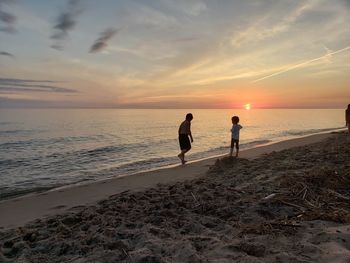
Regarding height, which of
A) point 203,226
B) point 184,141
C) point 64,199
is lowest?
point 64,199

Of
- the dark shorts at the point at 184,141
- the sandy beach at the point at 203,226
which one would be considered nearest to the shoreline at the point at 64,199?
the sandy beach at the point at 203,226

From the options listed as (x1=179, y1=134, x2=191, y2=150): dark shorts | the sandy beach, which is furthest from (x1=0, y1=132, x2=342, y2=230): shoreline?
(x1=179, y1=134, x2=191, y2=150): dark shorts

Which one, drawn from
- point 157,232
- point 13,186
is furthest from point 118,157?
point 157,232

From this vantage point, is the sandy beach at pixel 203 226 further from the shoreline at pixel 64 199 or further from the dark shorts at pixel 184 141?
the dark shorts at pixel 184 141

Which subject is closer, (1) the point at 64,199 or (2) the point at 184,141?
(1) the point at 64,199

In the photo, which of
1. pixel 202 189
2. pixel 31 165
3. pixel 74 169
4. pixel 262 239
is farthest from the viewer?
pixel 31 165

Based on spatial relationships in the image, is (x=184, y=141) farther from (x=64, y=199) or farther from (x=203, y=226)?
(x=203, y=226)

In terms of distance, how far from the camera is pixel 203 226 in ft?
15.0

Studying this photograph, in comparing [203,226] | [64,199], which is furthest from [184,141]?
[203,226]

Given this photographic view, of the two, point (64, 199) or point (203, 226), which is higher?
point (203, 226)

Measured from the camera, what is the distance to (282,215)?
4816 millimetres

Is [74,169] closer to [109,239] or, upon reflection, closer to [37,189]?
[37,189]

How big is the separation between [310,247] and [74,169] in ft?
42.3

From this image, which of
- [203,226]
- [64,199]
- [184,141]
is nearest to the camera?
[203,226]
